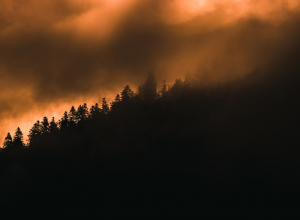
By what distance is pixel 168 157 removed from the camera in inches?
4631

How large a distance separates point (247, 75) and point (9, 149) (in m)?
103

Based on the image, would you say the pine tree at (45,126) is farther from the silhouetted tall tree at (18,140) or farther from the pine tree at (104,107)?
the pine tree at (104,107)

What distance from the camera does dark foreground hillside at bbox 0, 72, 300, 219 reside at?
98.2m

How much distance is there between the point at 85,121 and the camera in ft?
459

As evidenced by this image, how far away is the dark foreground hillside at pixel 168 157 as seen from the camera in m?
98.2

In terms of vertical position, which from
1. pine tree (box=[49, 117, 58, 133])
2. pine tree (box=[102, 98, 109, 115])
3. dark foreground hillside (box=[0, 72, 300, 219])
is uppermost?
pine tree (box=[102, 98, 109, 115])

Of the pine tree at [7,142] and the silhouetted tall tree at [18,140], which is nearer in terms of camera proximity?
the silhouetted tall tree at [18,140]

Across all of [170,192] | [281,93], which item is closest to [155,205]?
[170,192]

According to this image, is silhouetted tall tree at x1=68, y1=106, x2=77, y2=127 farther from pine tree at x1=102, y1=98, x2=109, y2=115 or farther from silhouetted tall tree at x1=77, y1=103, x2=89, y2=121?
pine tree at x1=102, y1=98, x2=109, y2=115

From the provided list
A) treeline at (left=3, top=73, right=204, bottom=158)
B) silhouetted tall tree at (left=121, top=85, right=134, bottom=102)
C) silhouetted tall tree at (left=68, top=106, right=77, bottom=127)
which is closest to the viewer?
treeline at (left=3, top=73, right=204, bottom=158)

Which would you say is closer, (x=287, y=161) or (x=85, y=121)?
(x=287, y=161)

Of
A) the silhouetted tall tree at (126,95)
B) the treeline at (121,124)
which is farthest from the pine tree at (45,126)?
the silhouetted tall tree at (126,95)

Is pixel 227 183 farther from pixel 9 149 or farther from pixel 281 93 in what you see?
pixel 9 149

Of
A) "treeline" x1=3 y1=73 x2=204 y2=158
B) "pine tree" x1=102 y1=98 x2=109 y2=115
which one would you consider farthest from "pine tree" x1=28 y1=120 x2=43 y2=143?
"pine tree" x1=102 y1=98 x2=109 y2=115
